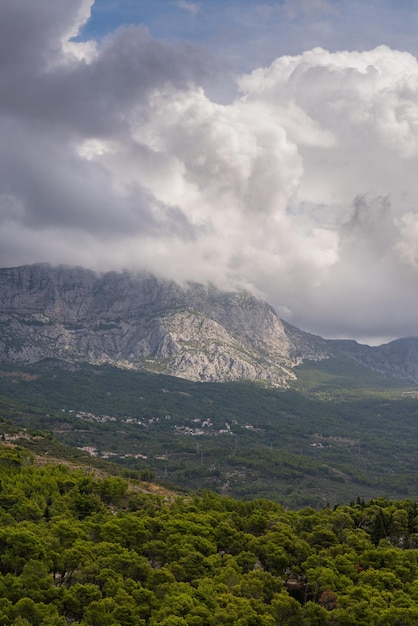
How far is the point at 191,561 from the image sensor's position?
68438 mm

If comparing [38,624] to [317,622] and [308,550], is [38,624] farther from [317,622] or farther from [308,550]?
[308,550]

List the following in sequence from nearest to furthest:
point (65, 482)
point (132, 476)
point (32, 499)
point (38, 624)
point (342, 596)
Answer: point (38, 624), point (342, 596), point (32, 499), point (65, 482), point (132, 476)

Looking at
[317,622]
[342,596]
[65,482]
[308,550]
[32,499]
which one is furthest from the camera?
[65,482]

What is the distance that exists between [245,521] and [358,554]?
17551 millimetres

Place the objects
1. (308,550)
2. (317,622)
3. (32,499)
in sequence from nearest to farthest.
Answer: (317,622) → (308,550) → (32,499)

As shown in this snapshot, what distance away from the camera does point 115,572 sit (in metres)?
63.5

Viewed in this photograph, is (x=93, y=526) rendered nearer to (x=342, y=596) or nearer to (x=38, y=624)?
(x=38, y=624)

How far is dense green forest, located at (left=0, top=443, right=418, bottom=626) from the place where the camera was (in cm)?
5612

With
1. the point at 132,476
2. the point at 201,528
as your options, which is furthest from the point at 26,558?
the point at 132,476

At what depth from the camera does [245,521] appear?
8744cm

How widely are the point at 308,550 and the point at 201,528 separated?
1397 centimetres

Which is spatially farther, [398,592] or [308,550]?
[308,550]

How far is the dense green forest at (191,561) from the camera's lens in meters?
56.1

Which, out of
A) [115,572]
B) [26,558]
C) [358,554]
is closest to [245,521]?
[358,554]
